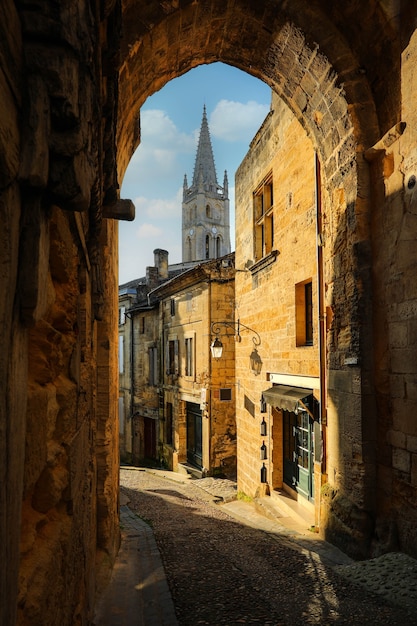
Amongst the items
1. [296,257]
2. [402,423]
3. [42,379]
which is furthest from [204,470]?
[42,379]

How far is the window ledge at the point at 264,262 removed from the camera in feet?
25.3

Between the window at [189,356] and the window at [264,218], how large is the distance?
6504 millimetres

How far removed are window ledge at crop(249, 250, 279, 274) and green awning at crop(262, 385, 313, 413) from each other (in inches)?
92.7

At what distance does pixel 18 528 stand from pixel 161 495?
954cm

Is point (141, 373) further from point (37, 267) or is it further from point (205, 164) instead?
point (205, 164)

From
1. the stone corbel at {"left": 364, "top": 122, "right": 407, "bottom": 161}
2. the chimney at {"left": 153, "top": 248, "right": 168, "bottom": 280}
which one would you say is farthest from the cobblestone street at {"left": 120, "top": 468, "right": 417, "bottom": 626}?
the chimney at {"left": 153, "top": 248, "right": 168, "bottom": 280}

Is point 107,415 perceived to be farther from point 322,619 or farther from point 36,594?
point 36,594

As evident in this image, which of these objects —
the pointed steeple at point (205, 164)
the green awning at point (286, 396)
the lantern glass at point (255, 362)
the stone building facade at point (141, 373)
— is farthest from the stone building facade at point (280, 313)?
the pointed steeple at point (205, 164)

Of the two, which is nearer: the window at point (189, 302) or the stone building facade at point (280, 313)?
the stone building facade at point (280, 313)

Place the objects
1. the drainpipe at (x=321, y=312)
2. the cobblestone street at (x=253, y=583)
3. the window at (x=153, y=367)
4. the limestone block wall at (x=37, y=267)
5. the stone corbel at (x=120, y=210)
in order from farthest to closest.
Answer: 1. the window at (x=153, y=367)
2. the drainpipe at (x=321, y=312)
3. the cobblestone street at (x=253, y=583)
4. the stone corbel at (x=120, y=210)
5. the limestone block wall at (x=37, y=267)

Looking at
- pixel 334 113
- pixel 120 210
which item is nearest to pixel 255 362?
pixel 334 113

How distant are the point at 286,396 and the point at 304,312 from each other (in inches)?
55.9

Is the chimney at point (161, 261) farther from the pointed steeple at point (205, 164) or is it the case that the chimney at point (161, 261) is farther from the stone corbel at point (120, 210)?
the pointed steeple at point (205, 164)

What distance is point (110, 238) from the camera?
16.1ft
